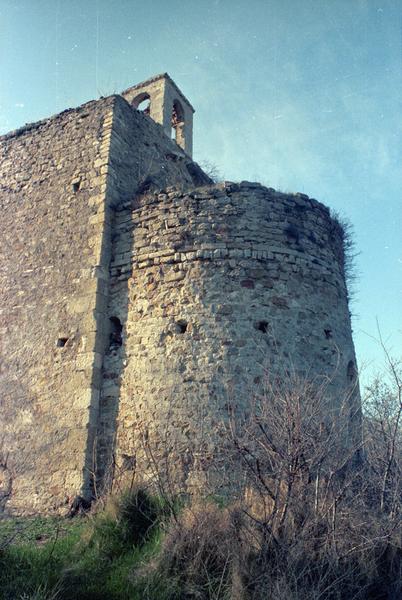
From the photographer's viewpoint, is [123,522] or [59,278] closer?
[123,522]

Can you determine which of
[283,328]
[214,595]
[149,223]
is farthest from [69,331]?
[214,595]

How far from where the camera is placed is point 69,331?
739cm

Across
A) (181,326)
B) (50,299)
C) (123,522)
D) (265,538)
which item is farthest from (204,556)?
(50,299)

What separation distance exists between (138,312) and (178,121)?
7.85 m

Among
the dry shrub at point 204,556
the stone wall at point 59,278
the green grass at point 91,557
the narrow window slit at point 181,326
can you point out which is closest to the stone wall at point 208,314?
the narrow window slit at point 181,326

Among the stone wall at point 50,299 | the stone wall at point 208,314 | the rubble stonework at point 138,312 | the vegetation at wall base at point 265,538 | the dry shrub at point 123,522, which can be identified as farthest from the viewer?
the stone wall at point 50,299

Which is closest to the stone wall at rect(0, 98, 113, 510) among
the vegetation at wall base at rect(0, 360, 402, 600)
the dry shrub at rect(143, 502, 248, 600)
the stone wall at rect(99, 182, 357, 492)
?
the stone wall at rect(99, 182, 357, 492)

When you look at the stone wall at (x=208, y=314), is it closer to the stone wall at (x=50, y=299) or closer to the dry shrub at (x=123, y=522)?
the stone wall at (x=50, y=299)

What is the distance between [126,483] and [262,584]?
204 cm

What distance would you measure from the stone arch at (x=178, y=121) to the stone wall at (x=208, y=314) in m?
6.20

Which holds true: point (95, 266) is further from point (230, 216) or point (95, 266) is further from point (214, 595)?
point (214, 595)

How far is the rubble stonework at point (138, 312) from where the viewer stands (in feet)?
21.7

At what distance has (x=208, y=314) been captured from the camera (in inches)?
269

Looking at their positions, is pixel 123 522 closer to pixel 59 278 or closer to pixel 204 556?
pixel 204 556
